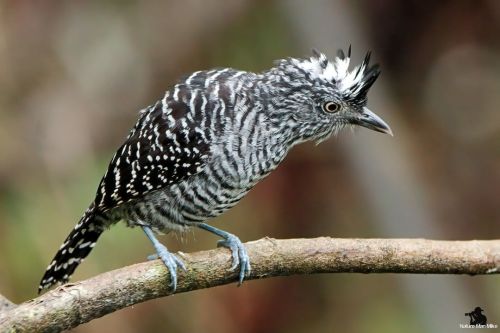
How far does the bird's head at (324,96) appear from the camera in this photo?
13.6 feet

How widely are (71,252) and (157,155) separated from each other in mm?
950

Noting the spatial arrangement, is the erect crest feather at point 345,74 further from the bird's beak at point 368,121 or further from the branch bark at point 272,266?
the branch bark at point 272,266

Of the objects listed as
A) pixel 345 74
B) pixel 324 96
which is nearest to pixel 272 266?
pixel 324 96

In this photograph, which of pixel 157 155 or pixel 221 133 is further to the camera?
pixel 157 155

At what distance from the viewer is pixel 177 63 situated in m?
6.82

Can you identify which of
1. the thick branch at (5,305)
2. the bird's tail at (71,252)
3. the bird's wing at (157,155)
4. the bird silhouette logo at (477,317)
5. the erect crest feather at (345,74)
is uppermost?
the erect crest feather at (345,74)

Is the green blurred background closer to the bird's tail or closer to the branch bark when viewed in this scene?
the bird's tail

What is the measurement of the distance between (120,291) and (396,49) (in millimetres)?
4454

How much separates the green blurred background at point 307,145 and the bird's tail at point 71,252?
1.39 m

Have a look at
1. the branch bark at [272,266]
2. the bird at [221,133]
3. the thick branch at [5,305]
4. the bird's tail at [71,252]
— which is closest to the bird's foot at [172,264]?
the branch bark at [272,266]

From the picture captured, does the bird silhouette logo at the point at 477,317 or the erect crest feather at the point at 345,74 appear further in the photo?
the bird silhouette logo at the point at 477,317

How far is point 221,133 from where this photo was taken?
13.2 feet

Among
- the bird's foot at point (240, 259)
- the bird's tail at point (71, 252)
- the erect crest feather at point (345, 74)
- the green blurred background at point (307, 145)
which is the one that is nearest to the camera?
the bird's foot at point (240, 259)

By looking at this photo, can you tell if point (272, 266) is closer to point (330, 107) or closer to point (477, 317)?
point (330, 107)
